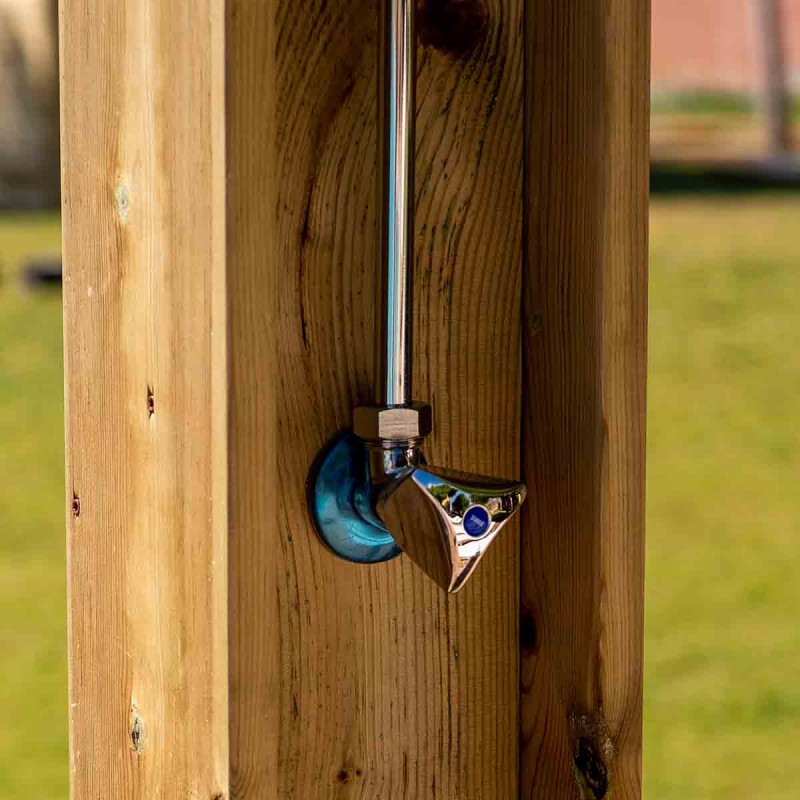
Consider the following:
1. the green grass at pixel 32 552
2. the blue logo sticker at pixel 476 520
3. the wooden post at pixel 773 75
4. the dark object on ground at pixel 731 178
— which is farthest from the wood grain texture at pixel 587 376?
the wooden post at pixel 773 75

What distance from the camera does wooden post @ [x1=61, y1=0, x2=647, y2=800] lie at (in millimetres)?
976

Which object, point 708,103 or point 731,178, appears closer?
point 731,178

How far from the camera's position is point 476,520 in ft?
3.27

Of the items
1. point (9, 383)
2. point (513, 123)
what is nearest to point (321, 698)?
point (513, 123)

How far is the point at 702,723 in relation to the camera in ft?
11.6

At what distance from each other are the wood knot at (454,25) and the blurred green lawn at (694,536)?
239cm

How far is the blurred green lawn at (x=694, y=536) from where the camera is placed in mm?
3441

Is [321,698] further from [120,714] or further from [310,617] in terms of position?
[120,714]

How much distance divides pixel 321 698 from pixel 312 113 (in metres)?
0.40

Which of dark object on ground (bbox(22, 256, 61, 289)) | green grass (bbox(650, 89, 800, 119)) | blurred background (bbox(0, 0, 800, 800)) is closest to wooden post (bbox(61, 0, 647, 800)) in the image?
blurred background (bbox(0, 0, 800, 800))

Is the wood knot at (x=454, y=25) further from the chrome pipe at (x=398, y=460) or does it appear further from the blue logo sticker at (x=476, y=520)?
the blue logo sticker at (x=476, y=520)

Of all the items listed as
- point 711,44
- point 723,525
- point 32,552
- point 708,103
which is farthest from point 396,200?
point 711,44

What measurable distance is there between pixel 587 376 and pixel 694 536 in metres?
3.79

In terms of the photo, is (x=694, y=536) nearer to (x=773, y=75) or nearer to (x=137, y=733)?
(x=137, y=733)
